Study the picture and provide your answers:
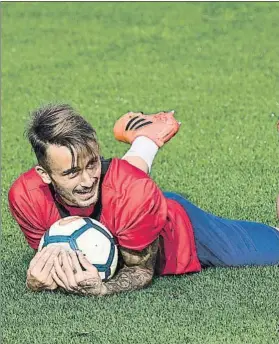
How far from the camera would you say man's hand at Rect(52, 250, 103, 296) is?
6.29m

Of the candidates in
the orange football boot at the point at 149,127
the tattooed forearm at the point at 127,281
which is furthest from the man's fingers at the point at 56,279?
the orange football boot at the point at 149,127

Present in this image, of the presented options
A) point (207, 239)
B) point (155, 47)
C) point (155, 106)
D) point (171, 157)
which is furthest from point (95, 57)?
point (207, 239)

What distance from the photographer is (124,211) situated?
642 centimetres

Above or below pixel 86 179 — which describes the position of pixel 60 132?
above

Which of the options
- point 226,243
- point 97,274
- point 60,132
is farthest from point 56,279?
point 226,243

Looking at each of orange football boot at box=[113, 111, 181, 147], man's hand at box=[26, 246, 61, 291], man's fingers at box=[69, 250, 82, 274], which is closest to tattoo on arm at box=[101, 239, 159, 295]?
man's fingers at box=[69, 250, 82, 274]

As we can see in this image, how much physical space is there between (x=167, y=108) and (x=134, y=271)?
526 centimetres

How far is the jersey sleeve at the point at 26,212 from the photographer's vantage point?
6547mm

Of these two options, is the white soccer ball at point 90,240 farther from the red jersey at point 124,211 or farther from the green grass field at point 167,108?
the green grass field at point 167,108

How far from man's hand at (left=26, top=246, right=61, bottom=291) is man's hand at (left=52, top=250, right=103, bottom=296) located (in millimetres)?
39

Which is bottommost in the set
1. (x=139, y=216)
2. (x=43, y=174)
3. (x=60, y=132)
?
(x=139, y=216)

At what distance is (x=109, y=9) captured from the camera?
658 inches

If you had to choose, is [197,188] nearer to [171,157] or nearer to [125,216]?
[171,157]

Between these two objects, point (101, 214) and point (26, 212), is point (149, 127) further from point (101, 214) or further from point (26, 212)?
point (26, 212)
